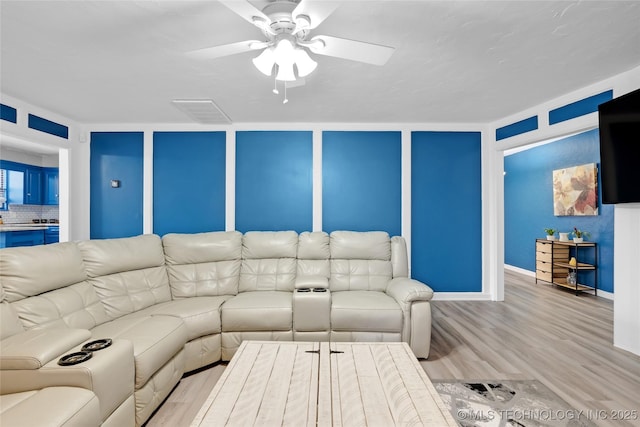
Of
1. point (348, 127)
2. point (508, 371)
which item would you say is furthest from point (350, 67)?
point (508, 371)

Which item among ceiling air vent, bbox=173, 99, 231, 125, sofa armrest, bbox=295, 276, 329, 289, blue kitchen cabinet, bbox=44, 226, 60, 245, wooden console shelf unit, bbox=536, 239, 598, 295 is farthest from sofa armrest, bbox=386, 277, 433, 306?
blue kitchen cabinet, bbox=44, 226, 60, 245

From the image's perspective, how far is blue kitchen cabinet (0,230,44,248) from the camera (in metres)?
4.95

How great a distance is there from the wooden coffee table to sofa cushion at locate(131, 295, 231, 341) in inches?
28.6

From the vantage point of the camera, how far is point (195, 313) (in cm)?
238

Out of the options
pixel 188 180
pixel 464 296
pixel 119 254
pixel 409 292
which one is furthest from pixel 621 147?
pixel 188 180

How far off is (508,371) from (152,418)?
2.73m

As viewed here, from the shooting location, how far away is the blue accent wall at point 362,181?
4191 mm

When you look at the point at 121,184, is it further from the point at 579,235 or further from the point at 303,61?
the point at 579,235

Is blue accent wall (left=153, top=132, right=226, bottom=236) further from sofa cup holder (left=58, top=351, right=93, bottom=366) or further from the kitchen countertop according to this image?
the kitchen countertop

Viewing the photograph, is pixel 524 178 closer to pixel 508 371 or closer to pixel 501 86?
pixel 501 86

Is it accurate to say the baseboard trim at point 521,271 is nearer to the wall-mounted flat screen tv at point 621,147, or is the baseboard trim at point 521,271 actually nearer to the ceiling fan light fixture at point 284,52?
the wall-mounted flat screen tv at point 621,147

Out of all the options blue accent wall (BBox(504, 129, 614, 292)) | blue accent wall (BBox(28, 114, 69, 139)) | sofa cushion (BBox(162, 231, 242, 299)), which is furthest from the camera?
blue accent wall (BBox(504, 129, 614, 292))

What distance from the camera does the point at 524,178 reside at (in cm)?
605

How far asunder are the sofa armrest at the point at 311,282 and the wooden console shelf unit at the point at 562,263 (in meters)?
4.42
